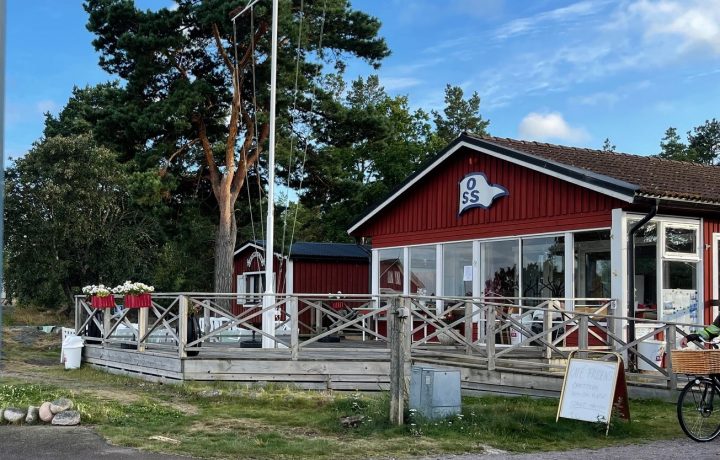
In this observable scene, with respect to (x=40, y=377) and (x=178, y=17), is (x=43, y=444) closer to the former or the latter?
(x=40, y=377)

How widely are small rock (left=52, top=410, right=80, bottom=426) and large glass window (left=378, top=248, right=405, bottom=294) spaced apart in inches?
385

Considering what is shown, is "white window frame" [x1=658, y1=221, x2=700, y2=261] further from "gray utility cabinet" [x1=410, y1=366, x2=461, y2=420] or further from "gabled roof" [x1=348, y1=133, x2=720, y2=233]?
"gray utility cabinet" [x1=410, y1=366, x2=461, y2=420]

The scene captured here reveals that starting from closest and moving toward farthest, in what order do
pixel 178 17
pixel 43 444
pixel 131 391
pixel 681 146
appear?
pixel 43 444
pixel 131 391
pixel 178 17
pixel 681 146

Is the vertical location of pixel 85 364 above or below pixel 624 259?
below

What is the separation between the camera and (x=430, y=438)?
7.77m

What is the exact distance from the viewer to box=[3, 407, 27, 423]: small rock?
8516mm

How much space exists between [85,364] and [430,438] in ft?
33.3

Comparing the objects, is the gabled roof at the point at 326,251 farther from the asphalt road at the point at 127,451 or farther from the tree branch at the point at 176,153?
the asphalt road at the point at 127,451

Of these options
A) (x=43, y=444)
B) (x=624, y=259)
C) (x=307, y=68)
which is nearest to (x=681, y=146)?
(x=307, y=68)

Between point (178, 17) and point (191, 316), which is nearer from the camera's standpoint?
point (191, 316)

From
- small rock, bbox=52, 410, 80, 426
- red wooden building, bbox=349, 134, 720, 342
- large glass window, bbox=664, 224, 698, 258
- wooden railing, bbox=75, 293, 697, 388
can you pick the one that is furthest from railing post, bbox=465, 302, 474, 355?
small rock, bbox=52, 410, 80, 426

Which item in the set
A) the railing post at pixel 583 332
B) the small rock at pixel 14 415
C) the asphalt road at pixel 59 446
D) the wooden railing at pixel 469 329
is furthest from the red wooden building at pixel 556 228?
the small rock at pixel 14 415

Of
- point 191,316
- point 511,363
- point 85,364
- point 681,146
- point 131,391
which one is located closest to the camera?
point 511,363

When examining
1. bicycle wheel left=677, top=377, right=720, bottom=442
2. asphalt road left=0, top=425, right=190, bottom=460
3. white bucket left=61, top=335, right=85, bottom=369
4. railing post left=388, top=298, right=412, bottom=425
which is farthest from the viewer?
white bucket left=61, top=335, right=85, bottom=369
